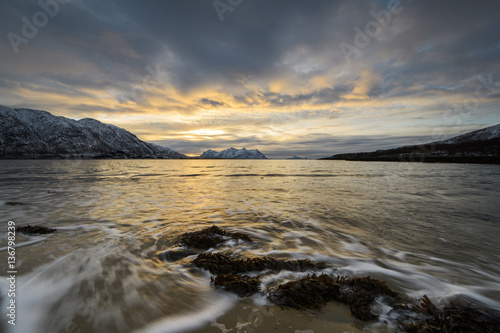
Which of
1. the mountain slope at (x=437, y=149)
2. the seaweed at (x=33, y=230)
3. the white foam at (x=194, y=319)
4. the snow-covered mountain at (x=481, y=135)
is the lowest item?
the white foam at (x=194, y=319)

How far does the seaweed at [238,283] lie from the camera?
3.42 metres

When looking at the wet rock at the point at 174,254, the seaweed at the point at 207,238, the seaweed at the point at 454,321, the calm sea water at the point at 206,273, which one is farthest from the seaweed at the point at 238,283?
the seaweed at the point at 454,321

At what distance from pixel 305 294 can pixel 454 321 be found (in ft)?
6.00

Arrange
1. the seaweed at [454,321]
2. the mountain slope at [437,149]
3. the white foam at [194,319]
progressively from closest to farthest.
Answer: the seaweed at [454,321], the white foam at [194,319], the mountain slope at [437,149]

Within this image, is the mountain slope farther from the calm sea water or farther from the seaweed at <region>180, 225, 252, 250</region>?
the seaweed at <region>180, 225, 252, 250</region>

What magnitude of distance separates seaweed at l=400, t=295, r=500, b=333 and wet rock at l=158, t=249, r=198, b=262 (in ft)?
13.5

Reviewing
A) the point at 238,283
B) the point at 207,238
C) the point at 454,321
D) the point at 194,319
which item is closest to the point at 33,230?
the point at 207,238

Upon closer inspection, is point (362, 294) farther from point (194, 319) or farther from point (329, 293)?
point (194, 319)

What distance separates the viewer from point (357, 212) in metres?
9.52

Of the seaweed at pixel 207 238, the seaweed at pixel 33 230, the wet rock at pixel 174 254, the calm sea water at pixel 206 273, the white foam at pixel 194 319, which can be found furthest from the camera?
the seaweed at pixel 33 230

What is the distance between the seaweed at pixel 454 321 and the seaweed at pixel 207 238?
390 cm

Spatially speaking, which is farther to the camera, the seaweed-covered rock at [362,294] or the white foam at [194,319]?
the seaweed-covered rock at [362,294]

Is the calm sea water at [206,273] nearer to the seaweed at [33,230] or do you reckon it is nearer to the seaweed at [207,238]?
the seaweed at [33,230]

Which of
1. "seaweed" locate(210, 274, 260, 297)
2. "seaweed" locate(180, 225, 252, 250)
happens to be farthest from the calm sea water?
"seaweed" locate(180, 225, 252, 250)
